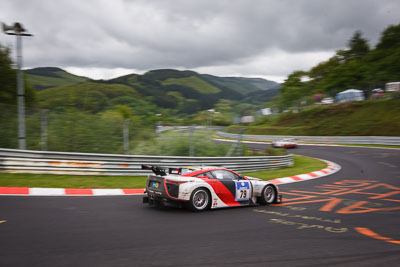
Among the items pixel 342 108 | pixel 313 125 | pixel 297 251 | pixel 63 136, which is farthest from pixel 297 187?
pixel 342 108

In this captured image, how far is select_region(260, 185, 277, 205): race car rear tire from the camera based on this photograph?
29.7 feet

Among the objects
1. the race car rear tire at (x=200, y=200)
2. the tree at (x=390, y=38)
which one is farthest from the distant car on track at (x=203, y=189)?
the tree at (x=390, y=38)

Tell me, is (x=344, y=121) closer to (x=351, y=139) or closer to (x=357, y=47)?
(x=351, y=139)

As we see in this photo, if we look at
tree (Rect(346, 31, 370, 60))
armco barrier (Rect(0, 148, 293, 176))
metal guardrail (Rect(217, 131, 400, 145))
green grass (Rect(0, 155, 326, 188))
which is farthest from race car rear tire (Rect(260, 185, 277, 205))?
tree (Rect(346, 31, 370, 60))

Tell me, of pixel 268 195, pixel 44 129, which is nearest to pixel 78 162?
pixel 44 129

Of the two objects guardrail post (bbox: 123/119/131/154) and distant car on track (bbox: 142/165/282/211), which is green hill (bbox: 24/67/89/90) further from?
distant car on track (bbox: 142/165/282/211)

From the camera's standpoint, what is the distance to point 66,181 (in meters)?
10.9

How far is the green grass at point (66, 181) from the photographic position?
10.1 meters

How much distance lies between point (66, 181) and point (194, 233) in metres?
6.61

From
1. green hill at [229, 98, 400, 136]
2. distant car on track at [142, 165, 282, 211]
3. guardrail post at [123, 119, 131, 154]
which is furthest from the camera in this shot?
green hill at [229, 98, 400, 136]

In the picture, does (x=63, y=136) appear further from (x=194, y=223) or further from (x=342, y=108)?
(x=342, y=108)

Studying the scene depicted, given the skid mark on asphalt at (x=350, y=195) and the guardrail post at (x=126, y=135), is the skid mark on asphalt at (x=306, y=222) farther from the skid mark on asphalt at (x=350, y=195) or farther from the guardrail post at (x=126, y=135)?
the guardrail post at (x=126, y=135)

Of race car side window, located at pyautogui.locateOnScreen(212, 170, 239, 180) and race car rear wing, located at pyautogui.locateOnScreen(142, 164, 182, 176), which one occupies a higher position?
race car rear wing, located at pyautogui.locateOnScreen(142, 164, 182, 176)

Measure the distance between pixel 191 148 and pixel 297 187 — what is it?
4622mm
